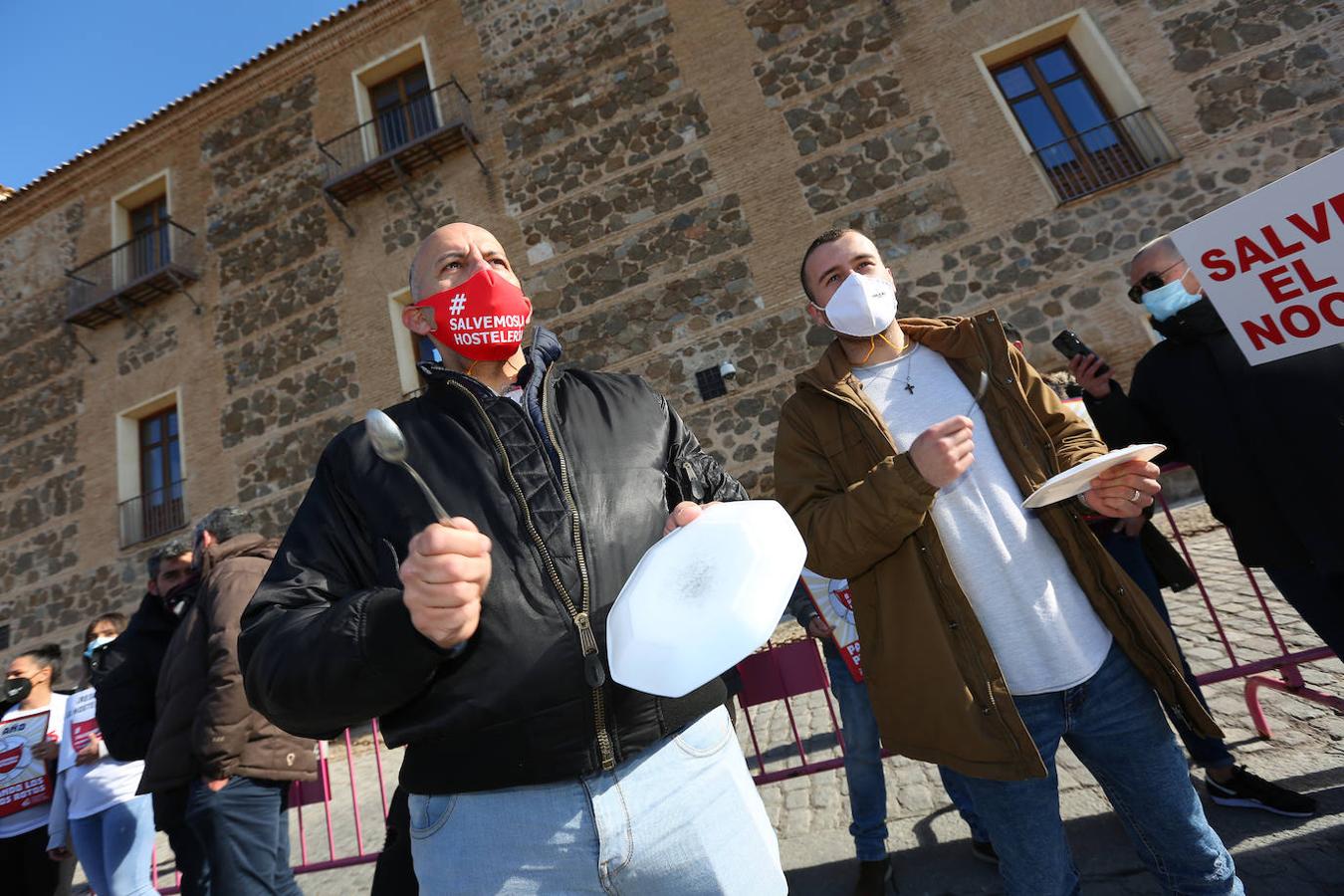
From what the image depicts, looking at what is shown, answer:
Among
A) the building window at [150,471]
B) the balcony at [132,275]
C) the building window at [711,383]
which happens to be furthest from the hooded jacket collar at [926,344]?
the balcony at [132,275]

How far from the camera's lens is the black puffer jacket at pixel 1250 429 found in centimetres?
183

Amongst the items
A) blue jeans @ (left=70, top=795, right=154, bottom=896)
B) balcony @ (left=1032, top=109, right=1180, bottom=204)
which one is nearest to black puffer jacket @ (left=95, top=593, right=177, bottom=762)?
blue jeans @ (left=70, top=795, right=154, bottom=896)

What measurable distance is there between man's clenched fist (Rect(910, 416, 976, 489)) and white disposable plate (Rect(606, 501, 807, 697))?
60 centimetres

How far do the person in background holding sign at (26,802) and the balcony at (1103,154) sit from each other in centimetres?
984

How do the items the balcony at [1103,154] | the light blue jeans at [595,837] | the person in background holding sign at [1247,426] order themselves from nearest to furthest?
1. the light blue jeans at [595,837]
2. the person in background holding sign at [1247,426]
3. the balcony at [1103,154]

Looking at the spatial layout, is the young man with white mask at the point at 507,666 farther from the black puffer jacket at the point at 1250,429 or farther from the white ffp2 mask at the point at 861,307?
the black puffer jacket at the point at 1250,429

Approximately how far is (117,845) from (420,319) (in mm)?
3721

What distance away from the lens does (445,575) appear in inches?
30.8

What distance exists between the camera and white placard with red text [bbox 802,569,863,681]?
2502mm

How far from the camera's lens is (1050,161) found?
704 cm

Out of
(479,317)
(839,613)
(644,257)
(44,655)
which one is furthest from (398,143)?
(839,613)

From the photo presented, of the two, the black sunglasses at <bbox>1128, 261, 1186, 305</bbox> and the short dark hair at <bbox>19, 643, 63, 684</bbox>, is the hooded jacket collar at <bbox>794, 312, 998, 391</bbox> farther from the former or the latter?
the short dark hair at <bbox>19, 643, 63, 684</bbox>

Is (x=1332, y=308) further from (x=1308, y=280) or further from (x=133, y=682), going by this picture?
(x=133, y=682)

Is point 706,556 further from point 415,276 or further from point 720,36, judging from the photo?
point 720,36
